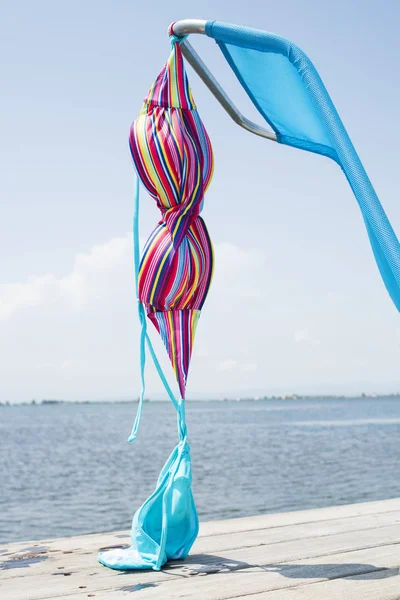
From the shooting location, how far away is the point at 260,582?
3.05 meters

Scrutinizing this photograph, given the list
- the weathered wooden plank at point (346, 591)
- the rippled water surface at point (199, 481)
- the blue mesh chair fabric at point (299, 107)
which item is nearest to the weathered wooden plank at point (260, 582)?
the weathered wooden plank at point (346, 591)

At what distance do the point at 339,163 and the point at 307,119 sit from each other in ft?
1.08

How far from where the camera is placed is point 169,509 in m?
3.47

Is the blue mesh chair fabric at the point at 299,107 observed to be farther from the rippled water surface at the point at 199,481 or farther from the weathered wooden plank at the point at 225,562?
the rippled water surface at the point at 199,481

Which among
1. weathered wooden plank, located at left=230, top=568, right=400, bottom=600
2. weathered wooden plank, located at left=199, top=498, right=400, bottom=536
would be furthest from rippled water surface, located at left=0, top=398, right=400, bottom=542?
weathered wooden plank, located at left=230, top=568, right=400, bottom=600

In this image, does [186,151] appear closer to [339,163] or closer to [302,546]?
→ [339,163]

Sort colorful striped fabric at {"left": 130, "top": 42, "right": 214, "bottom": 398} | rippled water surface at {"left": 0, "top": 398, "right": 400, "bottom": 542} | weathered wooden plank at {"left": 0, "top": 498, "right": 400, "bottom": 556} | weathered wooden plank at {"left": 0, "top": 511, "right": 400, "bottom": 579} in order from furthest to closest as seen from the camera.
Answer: rippled water surface at {"left": 0, "top": 398, "right": 400, "bottom": 542}
weathered wooden plank at {"left": 0, "top": 498, "right": 400, "bottom": 556}
colorful striped fabric at {"left": 130, "top": 42, "right": 214, "bottom": 398}
weathered wooden plank at {"left": 0, "top": 511, "right": 400, "bottom": 579}

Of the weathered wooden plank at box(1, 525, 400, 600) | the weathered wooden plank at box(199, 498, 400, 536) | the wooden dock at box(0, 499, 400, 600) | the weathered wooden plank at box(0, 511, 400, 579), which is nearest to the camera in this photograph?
the wooden dock at box(0, 499, 400, 600)

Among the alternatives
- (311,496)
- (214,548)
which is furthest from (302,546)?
(311,496)

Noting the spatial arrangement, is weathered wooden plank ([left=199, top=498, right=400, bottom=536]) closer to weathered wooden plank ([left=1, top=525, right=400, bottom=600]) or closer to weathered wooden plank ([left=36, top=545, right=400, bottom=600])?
weathered wooden plank ([left=1, top=525, right=400, bottom=600])

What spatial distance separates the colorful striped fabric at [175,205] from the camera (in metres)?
3.57

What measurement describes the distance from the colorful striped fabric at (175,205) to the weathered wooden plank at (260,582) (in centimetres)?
87

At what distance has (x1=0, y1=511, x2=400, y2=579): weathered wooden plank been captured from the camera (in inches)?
135

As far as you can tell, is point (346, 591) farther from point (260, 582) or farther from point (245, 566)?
point (245, 566)
